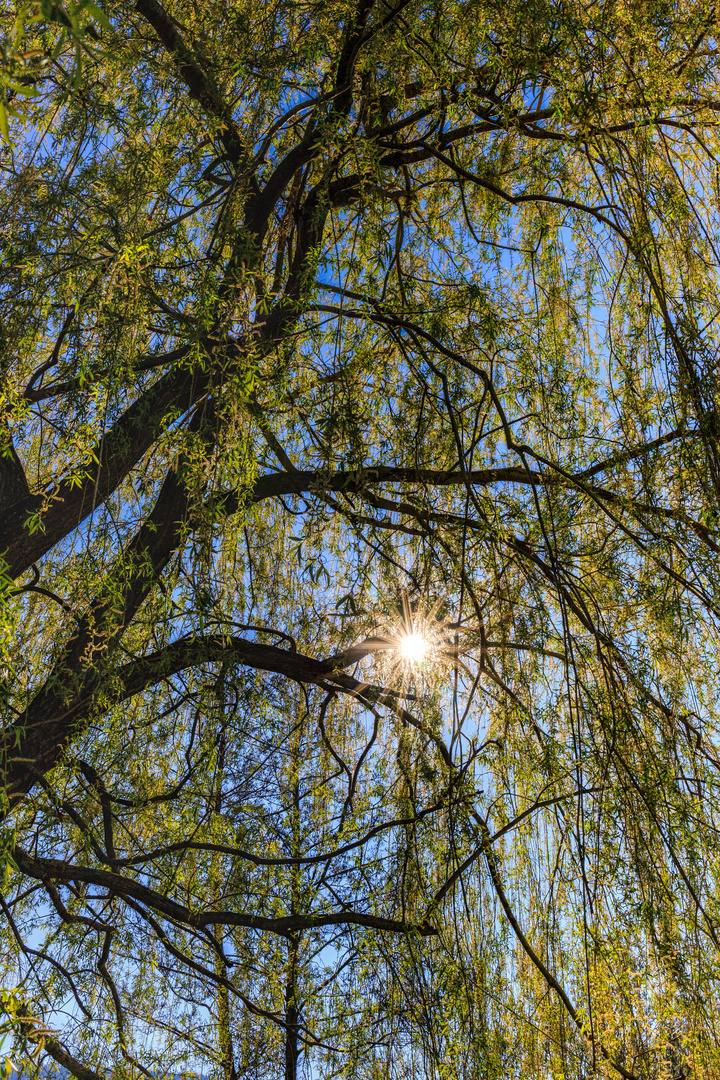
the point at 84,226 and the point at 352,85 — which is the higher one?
the point at 352,85

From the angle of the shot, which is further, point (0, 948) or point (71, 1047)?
point (0, 948)

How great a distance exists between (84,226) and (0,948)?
254 centimetres

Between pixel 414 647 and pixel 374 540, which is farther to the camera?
pixel 374 540

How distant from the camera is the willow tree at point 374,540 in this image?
1.82 meters

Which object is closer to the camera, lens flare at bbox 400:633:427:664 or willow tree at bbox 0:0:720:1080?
willow tree at bbox 0:0:720:1080

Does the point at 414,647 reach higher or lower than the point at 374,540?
lower

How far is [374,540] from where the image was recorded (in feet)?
9.06

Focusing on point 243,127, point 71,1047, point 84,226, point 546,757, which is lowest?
point 71,1047

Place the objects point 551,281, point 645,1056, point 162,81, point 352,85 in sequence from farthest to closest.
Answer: point 551,281 < point 352,85 < point 162,81 < point 645,1056

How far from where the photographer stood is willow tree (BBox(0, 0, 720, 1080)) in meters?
1.82

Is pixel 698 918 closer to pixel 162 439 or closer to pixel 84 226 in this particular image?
pixel 162 439

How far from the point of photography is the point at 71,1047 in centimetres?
252

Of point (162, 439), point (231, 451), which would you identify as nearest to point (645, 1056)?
point (231, 451)

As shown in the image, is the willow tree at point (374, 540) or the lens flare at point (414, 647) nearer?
the willow tree at point (374, 540)
